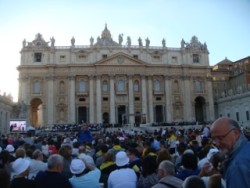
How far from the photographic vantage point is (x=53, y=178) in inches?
209

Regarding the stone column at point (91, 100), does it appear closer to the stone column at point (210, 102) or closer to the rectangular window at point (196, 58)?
the rectangular window at point (196, 58)

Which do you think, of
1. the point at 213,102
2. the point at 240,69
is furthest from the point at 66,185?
the point at 240,69

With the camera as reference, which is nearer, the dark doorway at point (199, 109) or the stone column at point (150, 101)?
the stone column at point (150, 101)

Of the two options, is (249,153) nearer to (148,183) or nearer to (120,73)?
(148,183)

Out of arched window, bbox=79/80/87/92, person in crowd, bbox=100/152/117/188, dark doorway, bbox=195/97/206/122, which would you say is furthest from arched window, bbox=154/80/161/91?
person in crowd, bbox=100/152/117/188

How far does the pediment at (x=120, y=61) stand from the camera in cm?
5916

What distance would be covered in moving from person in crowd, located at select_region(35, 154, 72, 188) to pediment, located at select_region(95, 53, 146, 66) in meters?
54.1

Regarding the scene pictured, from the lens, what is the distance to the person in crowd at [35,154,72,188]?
5230 millimetres

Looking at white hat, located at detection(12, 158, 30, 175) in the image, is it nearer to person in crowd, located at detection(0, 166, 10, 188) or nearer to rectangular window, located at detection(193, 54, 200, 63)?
person in crowd, located at detection(0, 166, 10, 188)

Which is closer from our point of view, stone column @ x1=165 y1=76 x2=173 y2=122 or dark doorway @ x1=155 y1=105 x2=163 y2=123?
stone column @ x1=165 y1=76 x2=173 y2=122

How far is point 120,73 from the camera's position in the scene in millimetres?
59594

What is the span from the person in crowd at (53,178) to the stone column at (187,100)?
5708 centimetres

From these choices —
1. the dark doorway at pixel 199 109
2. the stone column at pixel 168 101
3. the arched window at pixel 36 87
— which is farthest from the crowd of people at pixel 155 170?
the dark doorway at pixel 199 109

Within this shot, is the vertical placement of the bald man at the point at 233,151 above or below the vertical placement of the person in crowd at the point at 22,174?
above
